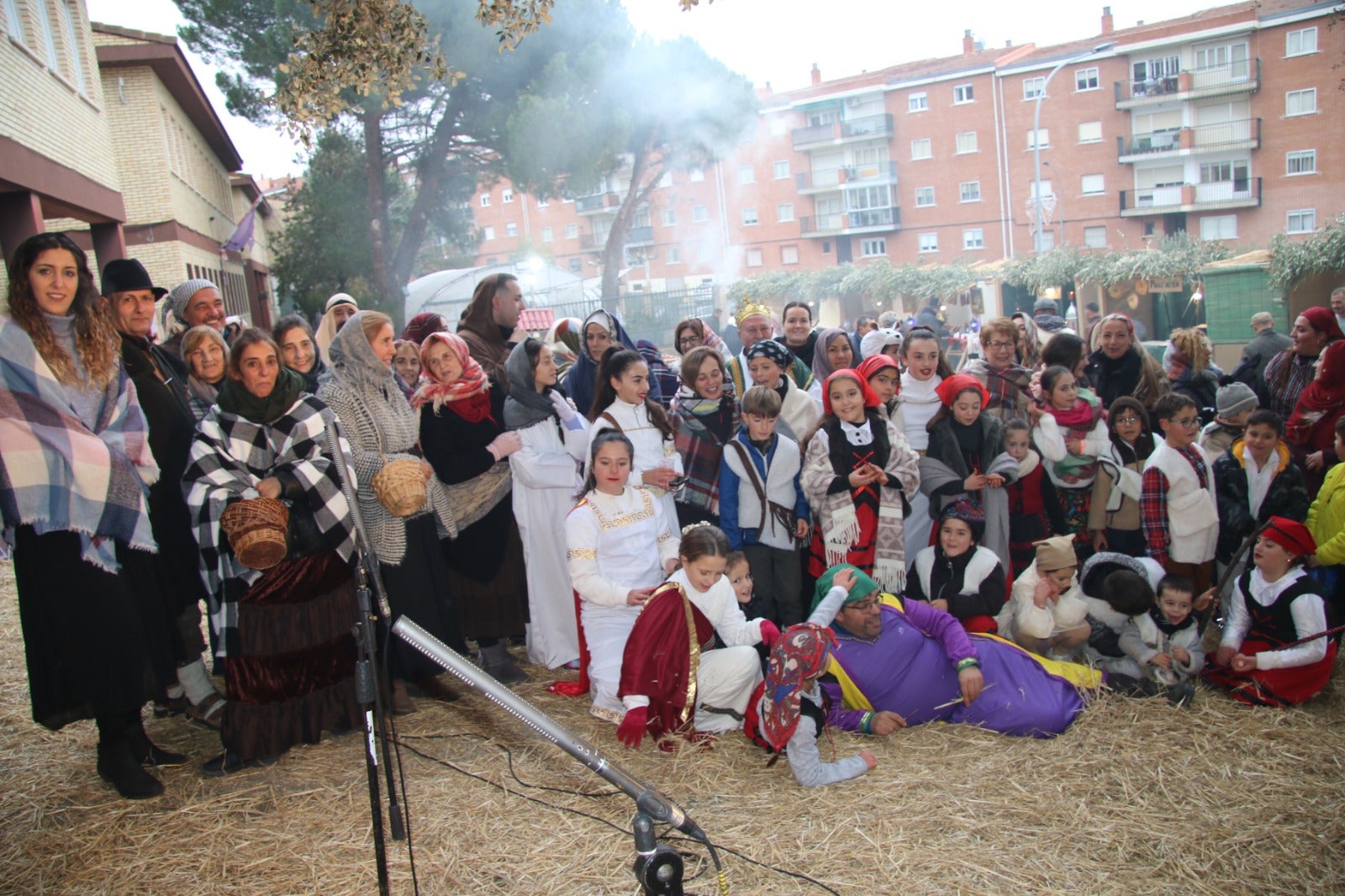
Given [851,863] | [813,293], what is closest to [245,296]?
[813,293]

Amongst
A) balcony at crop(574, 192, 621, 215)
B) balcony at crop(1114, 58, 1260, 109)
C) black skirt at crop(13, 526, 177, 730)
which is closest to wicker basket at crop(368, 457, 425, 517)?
black skirt at crop(13, 526, 177, 730)

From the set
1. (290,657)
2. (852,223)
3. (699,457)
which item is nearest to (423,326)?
(699,457)

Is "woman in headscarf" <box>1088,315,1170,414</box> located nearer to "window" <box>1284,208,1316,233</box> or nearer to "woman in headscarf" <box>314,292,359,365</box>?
"woman in headscarf" <box>314,292,359,365</box>

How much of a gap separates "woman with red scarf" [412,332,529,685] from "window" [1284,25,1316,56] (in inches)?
1387

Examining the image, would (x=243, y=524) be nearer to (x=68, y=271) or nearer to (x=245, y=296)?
(x=68, y=271)

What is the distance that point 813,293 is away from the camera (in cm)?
3266

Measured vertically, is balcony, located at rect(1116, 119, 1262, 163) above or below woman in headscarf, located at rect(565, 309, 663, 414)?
above

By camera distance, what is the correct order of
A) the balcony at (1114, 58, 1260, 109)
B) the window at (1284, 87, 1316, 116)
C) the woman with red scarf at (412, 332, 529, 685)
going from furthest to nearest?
the balcony at (1114, 58, 1260, 109)
the window at (1284, 87, 1316, 116)
the woman with red scarf at (412, 332, 529, 685)

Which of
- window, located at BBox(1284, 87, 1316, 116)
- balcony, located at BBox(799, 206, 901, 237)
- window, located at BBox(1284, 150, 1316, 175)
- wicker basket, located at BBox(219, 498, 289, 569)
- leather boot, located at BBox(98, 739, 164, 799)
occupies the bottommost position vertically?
leather boot, located at BBox(98, 739, 164, 799)

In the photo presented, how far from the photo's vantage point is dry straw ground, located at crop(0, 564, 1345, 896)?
3164 mm

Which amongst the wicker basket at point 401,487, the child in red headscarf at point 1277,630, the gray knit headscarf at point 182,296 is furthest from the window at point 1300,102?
the wicker basket at point 401,487

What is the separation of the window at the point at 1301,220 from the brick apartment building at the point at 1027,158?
58mm

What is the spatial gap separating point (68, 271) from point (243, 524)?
1.13m

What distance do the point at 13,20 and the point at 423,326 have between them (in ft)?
22.0
